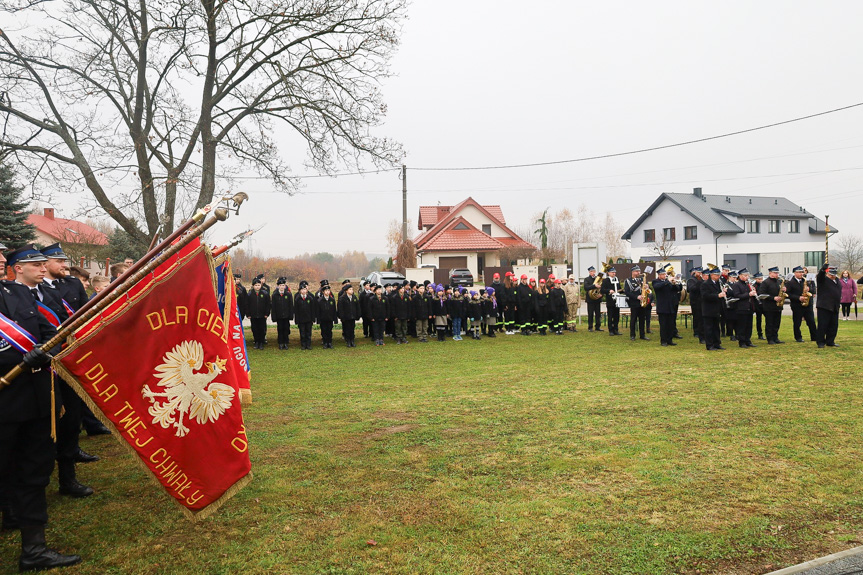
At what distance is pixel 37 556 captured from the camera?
12.5 ft

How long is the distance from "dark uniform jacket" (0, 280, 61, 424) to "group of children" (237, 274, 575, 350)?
11.5 m

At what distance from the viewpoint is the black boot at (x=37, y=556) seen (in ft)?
12.5

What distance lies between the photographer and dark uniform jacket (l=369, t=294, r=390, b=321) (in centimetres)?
1673

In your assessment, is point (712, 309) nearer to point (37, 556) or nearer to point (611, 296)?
point (611, 296)

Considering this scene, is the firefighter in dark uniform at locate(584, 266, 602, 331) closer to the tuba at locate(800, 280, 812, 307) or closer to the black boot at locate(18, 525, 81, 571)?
the tuba at locate(800, 280, 812, 307)

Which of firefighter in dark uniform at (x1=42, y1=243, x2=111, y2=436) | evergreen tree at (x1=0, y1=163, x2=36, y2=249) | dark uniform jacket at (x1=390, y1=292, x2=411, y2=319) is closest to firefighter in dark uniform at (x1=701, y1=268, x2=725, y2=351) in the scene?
dark uniform jacket at (x1=390, y1=292, x2=411, y2=319)

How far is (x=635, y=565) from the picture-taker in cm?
371

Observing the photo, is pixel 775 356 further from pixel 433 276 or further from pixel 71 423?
pixel 433 276

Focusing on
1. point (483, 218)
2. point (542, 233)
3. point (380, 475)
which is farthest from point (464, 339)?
point (542, 233)

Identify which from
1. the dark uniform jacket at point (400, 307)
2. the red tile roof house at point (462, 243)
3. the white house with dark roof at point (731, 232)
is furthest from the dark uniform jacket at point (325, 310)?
the white house with dark roof at point (731, 232)

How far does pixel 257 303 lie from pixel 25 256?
11.4 m

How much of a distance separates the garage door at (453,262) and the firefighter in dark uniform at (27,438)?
41.9m

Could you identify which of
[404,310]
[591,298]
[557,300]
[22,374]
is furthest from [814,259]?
[22,374]

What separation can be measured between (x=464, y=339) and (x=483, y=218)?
36979 mm
